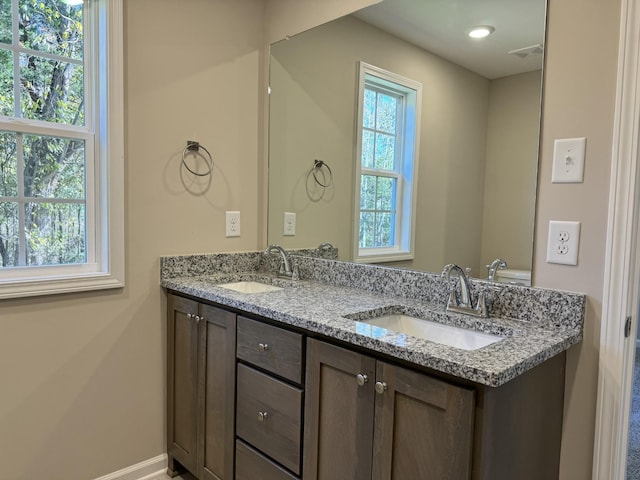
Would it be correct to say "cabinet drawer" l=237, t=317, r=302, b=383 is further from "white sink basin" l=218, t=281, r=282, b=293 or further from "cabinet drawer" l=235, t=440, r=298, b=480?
"white sink basin" l=218, t=281, r=282, b=293

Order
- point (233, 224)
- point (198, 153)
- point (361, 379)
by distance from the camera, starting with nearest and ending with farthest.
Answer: point (361, 379)
point (198, 153)
point (233, 224)

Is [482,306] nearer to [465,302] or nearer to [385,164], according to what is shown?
[465,302]

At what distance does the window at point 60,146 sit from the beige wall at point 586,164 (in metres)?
1.65

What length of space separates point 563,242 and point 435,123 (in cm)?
67

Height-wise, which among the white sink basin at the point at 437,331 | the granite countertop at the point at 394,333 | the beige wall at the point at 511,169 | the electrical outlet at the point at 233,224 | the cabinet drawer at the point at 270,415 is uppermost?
the beige wall at the point at 511,169

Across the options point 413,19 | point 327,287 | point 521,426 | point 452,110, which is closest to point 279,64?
point 413,19

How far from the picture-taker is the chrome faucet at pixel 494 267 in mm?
1505

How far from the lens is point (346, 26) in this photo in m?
1.98

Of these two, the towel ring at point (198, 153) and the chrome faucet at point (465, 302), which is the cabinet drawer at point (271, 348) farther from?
the towel ring at point (198, 153)

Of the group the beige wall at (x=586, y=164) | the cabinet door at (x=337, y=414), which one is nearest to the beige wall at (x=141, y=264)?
the cabinet door at (x=337, y=414)

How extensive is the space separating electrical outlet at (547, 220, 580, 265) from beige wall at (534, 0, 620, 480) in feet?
0.05

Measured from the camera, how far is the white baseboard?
1.94 meters

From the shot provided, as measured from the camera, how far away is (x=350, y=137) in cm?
205

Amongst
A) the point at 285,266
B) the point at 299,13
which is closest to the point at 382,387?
the point at 285,266
